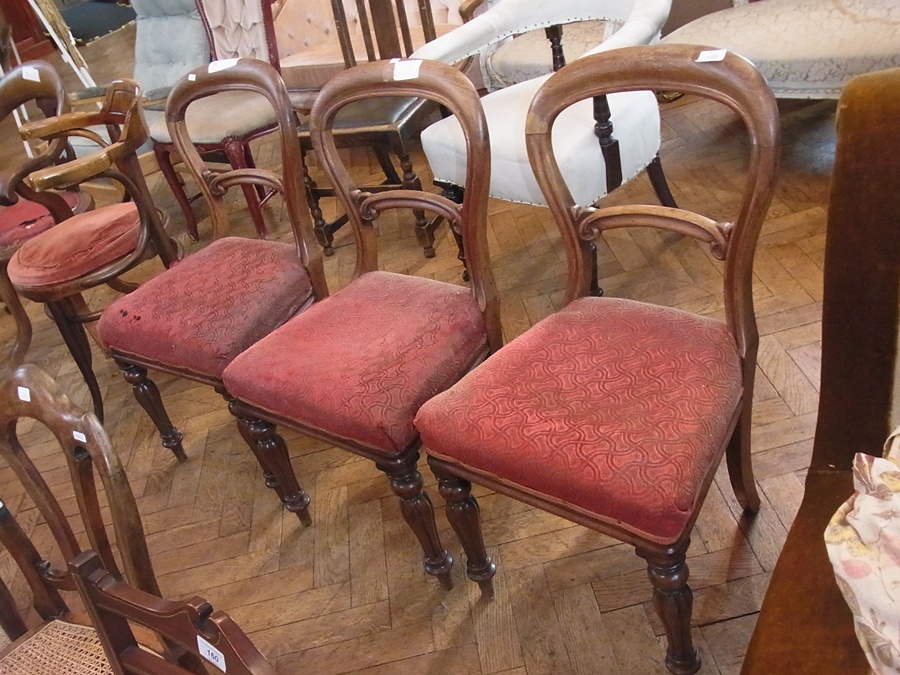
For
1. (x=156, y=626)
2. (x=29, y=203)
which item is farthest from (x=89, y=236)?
(x=156, y=626)

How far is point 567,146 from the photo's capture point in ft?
5.56

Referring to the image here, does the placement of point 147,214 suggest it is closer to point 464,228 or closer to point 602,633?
point 464,228

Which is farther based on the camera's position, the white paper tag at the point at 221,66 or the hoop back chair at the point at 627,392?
the white paper tag at the point at 221,66

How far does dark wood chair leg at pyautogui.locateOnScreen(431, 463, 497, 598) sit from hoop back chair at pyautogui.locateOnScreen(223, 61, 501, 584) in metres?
0.06

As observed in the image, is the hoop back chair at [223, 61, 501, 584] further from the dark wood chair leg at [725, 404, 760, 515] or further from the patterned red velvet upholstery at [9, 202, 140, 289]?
the patterned red velvet upholstery at [9, 202, 140, 289]

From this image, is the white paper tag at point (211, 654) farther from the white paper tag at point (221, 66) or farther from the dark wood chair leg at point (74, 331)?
the dark wood chair leg at point (74, 331)

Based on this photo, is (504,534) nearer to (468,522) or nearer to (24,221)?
(468,522)

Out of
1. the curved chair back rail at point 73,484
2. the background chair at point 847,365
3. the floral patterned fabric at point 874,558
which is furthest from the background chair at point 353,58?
the floral patterned fabric at point 874,558

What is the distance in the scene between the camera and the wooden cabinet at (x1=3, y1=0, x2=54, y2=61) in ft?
22.6

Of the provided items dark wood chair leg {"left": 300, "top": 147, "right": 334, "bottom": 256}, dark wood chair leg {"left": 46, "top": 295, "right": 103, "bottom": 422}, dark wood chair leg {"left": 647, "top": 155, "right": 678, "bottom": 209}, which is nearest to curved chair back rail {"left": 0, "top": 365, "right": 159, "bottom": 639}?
dark wood chair leg {"left": 46, "top": 295, "right": 103, "bottom": 422}

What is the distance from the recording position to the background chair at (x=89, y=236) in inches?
69.8

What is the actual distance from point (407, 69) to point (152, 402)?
100 centimetres

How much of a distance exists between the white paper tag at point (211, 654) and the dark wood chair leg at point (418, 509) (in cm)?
62

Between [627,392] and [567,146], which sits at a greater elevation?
[567,146]
